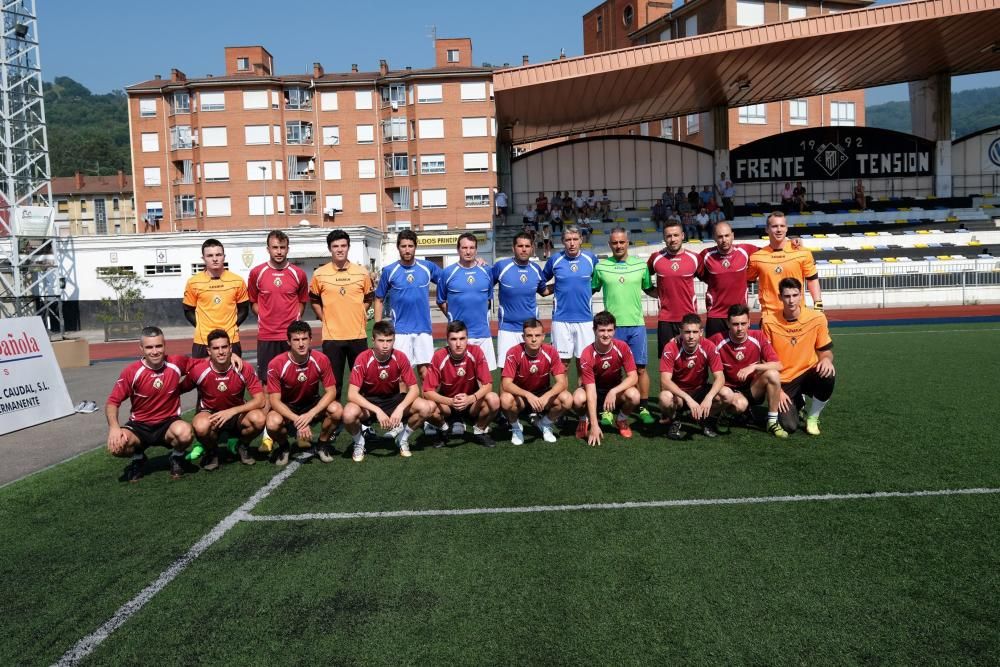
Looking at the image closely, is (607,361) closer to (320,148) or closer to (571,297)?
(571,297)

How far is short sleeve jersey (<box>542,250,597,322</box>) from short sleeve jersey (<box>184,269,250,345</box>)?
3216 mm

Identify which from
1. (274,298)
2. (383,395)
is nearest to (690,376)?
(383,395)

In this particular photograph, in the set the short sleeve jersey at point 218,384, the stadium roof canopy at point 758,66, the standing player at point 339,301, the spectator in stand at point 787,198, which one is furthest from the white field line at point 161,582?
the spectator in stand at point 787,198

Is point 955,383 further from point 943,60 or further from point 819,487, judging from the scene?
point 943,60

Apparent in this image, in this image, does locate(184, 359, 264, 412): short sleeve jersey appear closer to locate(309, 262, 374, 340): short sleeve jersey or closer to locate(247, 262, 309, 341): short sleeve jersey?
locate(247, 262, 309, 341): short sleeve jersey

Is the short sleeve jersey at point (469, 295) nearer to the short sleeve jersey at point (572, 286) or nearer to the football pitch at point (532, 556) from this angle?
the short sleeve jersey at point (572, 286)

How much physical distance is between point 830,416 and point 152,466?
6.49m

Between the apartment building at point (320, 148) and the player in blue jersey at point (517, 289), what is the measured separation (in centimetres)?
4250

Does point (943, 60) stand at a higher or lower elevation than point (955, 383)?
higher

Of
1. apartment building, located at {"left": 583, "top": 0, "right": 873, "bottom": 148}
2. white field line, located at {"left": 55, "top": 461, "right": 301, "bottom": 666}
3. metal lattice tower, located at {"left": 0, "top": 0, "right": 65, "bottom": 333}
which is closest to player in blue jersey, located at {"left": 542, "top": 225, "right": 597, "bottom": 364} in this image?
white field line, located at {"left": 55, "top": 461, "right": 301, "bottom": 666}

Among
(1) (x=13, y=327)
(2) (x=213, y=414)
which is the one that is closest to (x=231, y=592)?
(2) (x=213, y=414)

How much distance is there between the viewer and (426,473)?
639cm

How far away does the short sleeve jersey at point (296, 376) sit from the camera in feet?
22.6

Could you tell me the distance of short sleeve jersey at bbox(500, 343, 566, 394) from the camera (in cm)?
743
